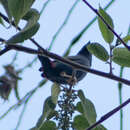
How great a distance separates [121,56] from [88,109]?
187mm

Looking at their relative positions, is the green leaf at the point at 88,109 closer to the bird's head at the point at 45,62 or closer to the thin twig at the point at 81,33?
the thin twig at the point at 81,33

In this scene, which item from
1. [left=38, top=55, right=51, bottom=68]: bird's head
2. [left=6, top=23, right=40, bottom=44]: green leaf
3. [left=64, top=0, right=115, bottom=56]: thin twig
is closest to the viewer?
[left=6, top=23, right=40, bottom=44]: green leaf

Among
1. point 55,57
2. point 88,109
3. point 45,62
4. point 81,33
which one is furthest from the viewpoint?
point 45,62

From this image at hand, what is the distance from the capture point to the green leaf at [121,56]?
1035 mm

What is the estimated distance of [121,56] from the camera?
104 cm

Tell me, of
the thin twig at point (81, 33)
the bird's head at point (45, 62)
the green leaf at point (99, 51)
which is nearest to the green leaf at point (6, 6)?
the green leaf at point (99, 51)

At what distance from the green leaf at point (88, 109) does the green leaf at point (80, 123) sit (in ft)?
0.13

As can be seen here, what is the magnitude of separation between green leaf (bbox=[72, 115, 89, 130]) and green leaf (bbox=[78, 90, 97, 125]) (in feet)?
0.13

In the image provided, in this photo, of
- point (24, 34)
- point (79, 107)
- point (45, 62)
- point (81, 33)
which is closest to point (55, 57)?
point (24, 34)

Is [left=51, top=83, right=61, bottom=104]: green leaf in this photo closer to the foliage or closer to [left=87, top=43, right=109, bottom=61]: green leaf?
the foliage

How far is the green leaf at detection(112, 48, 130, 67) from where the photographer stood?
104cm

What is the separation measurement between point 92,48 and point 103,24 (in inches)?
3.1

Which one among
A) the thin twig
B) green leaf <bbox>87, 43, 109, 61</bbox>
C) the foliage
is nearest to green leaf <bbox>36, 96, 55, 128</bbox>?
the foliage

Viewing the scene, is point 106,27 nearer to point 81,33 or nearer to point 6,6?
point 6,6
